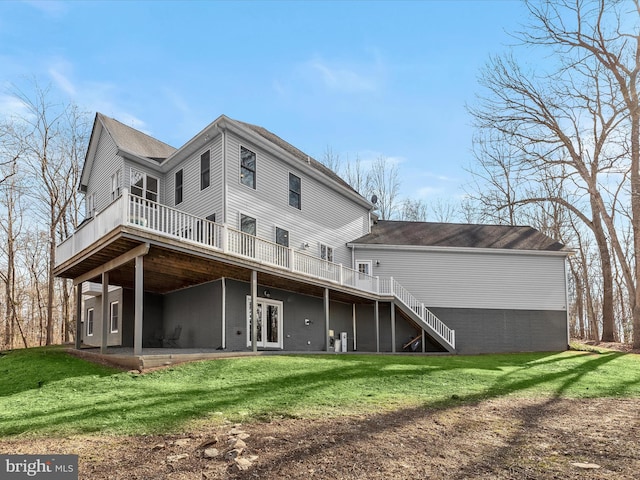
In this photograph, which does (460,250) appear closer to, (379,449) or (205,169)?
(205,169)

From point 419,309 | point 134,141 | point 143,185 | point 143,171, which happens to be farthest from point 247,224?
point 419,309

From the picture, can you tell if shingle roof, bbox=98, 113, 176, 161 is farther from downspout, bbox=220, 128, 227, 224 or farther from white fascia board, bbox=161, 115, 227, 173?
downspout, bbox=220, 128, 227, 224

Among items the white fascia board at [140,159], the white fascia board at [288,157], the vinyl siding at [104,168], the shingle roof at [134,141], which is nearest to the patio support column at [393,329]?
the white fascia board at [288,157]

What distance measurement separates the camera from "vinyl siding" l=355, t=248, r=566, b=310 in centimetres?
2252

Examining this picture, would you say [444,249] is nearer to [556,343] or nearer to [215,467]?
[556,343]

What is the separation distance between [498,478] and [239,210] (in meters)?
12.8

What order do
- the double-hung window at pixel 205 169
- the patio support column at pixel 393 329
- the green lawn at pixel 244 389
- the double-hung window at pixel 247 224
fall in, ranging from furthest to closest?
the patio support column at pixel 393 329
the double-hung window at pixel 205 169
the double-hung window at pixel 247 224
the green lawn at pixel 244 389

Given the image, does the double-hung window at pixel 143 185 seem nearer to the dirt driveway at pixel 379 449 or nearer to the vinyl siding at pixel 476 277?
the vinyl siding at pixel 476 277

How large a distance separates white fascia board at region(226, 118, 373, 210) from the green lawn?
7.72 m

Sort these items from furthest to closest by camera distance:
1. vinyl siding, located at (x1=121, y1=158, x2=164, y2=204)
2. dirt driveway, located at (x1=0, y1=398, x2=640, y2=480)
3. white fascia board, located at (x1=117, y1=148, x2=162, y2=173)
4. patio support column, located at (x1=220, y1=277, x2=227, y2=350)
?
vinyl siding, located at (x1=121, y1=158, x2=164, y2=204) → white fascia board, located at (x1=117, y1=148, x2=162, y2=173) → patio support column, located at (x1=220, y1=277, x2=227, y2=350) → dirt driveway, located at (x1=0, y1=398, x2=640, y2=480)

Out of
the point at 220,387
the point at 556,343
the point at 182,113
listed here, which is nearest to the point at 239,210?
the point at 182,113

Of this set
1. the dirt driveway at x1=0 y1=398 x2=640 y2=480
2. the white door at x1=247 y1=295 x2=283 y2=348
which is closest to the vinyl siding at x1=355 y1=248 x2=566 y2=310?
the white door at x1=247 y1=295 x2=283 y2=348

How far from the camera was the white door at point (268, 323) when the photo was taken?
16.4 meters

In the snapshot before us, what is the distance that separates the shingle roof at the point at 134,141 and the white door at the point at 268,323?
294 inches
